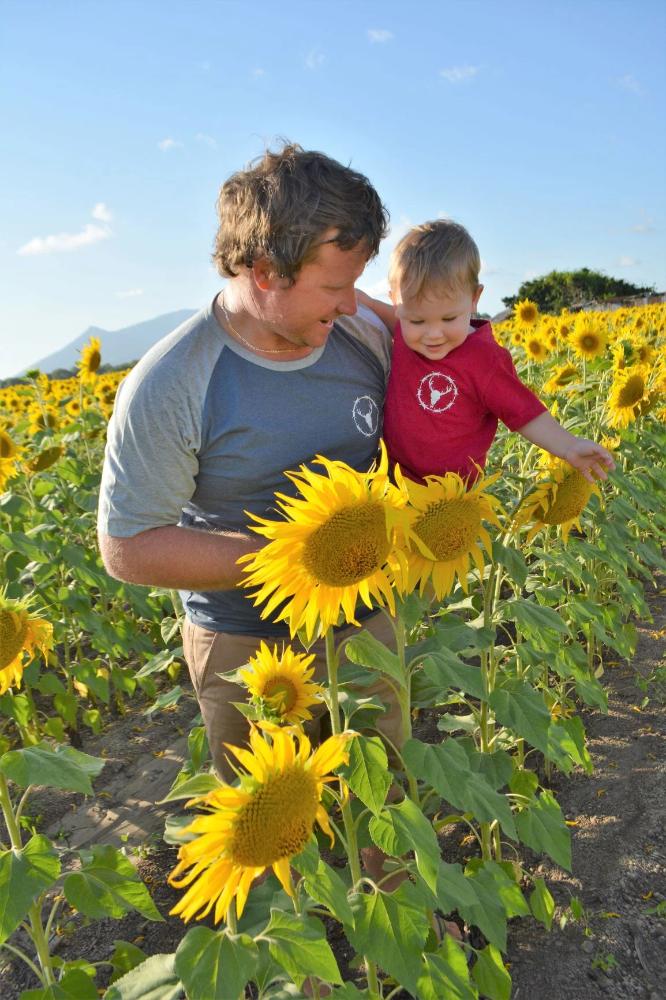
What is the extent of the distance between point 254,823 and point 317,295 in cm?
110

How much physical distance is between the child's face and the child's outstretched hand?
19.3 inches

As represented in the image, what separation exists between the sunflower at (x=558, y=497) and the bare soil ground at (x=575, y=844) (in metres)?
1.28

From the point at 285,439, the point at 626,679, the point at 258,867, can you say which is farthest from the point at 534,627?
the point at 626,679

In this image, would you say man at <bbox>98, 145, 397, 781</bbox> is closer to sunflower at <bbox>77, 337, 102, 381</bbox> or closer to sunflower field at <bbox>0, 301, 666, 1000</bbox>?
sunflower field at <bbox>0, 301, 666, 1000</bbox>

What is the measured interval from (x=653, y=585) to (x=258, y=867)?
428cm

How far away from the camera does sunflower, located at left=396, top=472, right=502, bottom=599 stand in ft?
5.30

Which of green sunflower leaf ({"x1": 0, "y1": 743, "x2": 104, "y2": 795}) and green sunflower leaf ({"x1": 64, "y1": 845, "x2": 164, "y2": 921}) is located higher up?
green sunflower leaf ({"x1": 0, "y1": 743, "x2": 104, "y2": 795})

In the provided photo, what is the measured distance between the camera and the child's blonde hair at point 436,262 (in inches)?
89.7

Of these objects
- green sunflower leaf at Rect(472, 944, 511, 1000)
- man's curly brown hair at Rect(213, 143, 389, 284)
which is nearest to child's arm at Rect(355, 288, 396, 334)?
man's curly brown hair at Rect(213, 143, 389, 284)

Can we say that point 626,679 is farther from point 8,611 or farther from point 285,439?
point 8,611

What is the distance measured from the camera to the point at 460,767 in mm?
1610

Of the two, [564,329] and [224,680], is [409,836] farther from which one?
[564,329]

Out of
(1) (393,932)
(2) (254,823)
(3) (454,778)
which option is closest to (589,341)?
(3) (454,778)

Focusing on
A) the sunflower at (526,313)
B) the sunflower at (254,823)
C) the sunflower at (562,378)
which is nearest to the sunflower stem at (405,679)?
the sunflower at (254,823)
